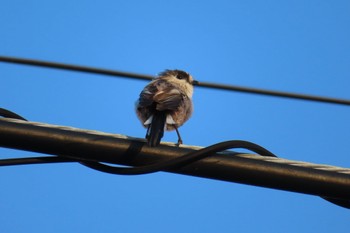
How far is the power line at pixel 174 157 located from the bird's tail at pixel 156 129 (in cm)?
10

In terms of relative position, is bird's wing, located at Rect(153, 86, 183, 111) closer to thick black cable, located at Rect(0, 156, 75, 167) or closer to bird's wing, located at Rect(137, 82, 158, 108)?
bird's wing, located at Rect(137, 82, 158, 108)

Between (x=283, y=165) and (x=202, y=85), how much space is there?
179 cm

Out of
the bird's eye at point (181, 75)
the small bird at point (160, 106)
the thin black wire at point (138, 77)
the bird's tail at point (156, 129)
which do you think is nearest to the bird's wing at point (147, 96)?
the small bird at point (160, 106)

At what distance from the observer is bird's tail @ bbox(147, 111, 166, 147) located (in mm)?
3038

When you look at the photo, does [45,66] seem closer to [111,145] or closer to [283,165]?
[111,145]

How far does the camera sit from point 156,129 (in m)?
3.60

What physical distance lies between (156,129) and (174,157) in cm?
74

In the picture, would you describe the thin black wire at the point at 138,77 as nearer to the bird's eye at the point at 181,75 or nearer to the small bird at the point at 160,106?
the small bird at the point at 160,106

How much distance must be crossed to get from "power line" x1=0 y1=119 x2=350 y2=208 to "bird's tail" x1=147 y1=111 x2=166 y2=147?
99mm

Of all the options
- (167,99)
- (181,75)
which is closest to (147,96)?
(167,99)

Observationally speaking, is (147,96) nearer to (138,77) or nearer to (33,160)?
(138,77)

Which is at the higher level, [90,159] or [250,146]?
[250,146]

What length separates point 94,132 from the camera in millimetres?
2900

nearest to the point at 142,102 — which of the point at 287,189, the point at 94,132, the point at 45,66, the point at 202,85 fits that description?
the point at 202,85
